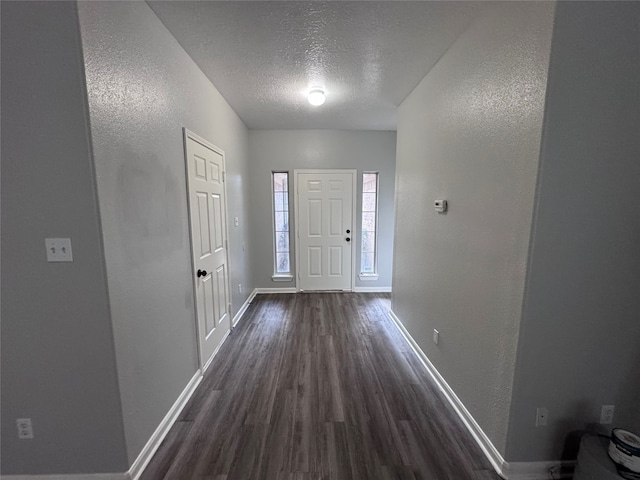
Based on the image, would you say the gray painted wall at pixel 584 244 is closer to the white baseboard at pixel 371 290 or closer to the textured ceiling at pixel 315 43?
the textured ceiling at pixel 315 43

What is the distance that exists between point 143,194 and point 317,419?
1788 mm

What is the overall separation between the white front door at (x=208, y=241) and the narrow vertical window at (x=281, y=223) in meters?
1.44

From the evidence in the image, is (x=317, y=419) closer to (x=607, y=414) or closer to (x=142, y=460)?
(x=142, y=460)

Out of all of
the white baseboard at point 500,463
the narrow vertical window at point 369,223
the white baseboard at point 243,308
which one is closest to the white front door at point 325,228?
the narrow vertical window at point 369,223

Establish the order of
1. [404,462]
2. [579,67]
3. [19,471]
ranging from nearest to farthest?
1. [579,67]
2. [19,471]
3. [404,462]

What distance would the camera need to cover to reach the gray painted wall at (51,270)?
1089mm

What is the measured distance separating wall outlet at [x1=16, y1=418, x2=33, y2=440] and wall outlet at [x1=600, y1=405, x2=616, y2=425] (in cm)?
291

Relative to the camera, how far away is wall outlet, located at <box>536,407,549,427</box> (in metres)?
1.35

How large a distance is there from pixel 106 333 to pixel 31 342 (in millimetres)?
340

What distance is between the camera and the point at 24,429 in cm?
129

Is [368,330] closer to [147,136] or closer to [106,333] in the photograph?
[106,333]

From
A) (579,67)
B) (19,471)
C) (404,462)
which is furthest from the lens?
(404,462)

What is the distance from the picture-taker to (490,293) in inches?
58.5

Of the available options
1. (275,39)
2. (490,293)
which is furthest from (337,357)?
(275,39)
